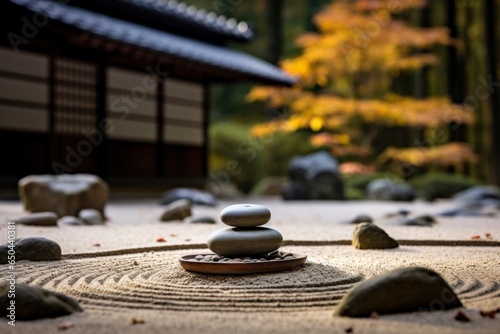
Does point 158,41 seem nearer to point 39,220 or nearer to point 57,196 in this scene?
point 57,196

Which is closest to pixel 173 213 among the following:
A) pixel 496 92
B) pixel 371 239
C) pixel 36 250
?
pixel 371 239

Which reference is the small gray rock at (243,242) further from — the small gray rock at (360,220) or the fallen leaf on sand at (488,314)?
the small gray rock at (360,220)

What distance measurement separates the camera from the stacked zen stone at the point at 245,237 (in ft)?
15.3

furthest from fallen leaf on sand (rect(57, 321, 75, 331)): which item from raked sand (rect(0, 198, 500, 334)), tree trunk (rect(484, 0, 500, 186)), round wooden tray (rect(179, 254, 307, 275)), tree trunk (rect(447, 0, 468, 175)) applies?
tree trunk (rect(447, 0, 468, 175))

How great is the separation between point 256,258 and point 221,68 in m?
9.68

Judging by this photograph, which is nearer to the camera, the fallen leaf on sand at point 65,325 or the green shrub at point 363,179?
the fallen leaf on sand at point 65,325

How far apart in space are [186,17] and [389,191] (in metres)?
6.10

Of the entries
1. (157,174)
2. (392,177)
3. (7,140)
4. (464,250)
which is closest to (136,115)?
(157,174)

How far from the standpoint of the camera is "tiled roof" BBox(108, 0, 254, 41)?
14.4m

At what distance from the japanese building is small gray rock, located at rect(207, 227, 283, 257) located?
7.00 metres

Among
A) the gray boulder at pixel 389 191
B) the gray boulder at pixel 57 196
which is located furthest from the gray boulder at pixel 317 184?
the gray boulder at pixel 57 196

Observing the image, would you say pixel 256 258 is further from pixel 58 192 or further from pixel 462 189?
pixel 462 189

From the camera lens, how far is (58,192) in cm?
877

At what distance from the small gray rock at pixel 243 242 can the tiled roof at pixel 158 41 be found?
6.95 metres
